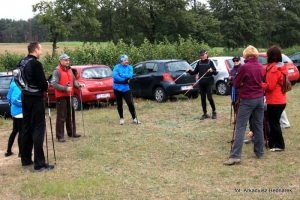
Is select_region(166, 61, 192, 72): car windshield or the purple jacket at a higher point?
select_region(166, 61, 192, 72): car windshield

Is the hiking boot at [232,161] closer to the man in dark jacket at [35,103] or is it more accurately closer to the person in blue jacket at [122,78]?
the man in dark jacket at [35,103]

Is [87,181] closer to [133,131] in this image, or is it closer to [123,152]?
Answer: [123,152]

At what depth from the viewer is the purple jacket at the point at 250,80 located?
20.5ft

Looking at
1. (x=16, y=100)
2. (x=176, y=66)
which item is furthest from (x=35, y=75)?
(x=176, y=66)

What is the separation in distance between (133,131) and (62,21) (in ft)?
122

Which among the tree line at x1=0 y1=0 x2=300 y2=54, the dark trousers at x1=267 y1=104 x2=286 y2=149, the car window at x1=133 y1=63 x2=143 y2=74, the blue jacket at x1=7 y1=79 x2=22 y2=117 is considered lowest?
the dark trousers at x1=267 y1=104 x2=286 y2=149

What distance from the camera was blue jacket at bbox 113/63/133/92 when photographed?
10000mm

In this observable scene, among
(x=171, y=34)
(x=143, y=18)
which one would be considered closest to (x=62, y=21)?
(x=143, y=18)

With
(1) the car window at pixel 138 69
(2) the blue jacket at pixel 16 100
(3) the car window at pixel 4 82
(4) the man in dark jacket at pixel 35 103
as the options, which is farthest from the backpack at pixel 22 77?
(1) the car window at pixel 138 69

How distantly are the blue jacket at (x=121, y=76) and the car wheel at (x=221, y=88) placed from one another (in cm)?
666

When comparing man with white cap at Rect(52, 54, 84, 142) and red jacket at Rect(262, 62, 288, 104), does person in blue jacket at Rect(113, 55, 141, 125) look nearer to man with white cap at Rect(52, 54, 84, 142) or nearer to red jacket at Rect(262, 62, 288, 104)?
man with white cap at Rect(52, 54, 84, 142)

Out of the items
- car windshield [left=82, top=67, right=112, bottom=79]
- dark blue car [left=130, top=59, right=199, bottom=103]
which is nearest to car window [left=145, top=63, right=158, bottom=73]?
dark blue car [left=130, top=59, right=199, bottom=103]

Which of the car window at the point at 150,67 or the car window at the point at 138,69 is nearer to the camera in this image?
the car window at the point at 150,67

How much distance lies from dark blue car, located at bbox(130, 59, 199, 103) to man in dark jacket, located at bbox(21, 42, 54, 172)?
7.82 m
